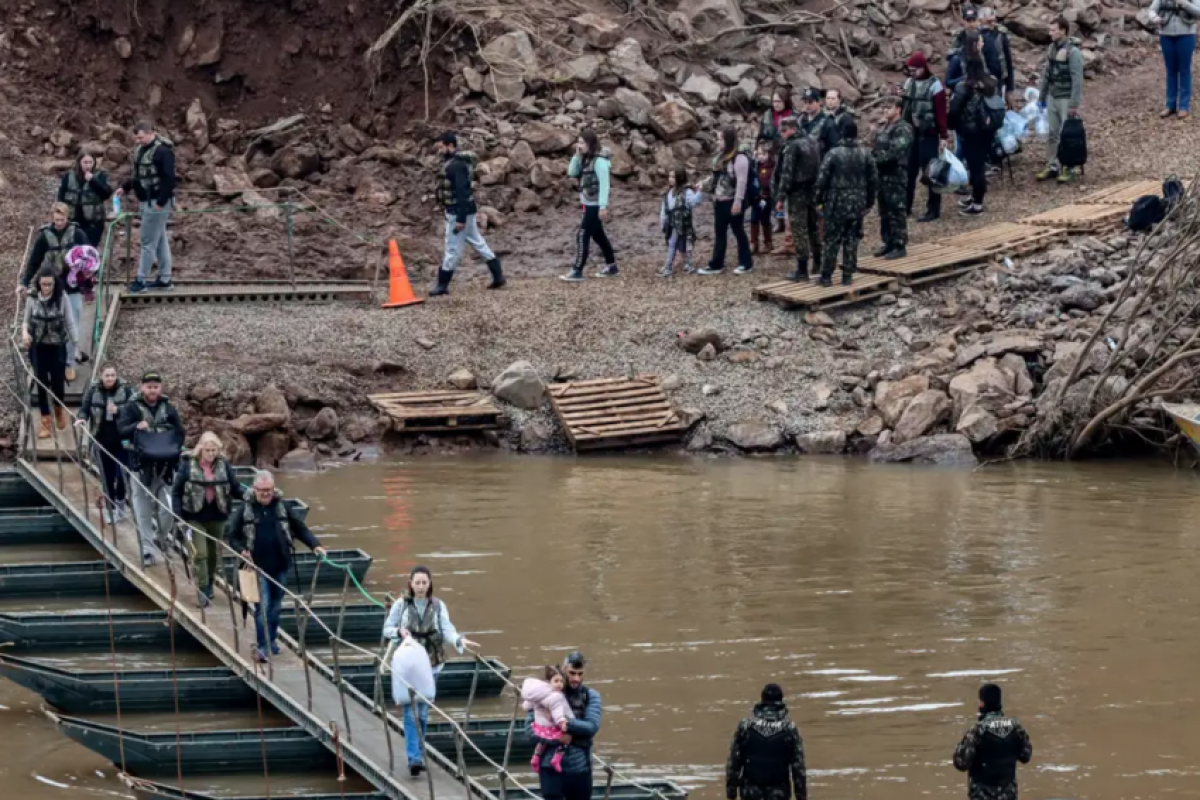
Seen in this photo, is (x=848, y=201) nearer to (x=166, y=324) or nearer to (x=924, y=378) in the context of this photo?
(x=924, y=378)

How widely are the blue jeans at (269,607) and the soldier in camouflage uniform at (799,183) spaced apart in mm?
10874

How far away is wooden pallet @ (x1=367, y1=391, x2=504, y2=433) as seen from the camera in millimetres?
24219

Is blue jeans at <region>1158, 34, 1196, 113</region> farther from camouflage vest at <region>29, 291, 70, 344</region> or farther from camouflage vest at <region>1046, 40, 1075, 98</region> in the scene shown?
camouflage vest at <region>29, 291, 70, 344</region>

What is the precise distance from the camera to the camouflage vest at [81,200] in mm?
23859

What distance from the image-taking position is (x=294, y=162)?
30.2 m

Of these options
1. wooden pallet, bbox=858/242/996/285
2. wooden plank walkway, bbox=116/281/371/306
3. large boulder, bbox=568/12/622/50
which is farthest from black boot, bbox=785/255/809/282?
large boulder, bbox=568/12/622/50

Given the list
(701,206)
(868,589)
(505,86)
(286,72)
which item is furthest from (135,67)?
(868,589)

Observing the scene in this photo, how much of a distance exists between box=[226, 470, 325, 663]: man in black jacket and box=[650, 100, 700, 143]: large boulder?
50.3 feet

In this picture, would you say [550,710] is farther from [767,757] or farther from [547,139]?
[547,139]

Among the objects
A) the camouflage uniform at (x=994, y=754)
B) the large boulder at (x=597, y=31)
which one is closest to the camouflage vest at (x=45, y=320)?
the camouflage uniform at (x=994, y=754)

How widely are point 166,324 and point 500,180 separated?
6.19 m

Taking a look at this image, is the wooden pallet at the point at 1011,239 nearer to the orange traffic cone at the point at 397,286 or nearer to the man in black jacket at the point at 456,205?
the man in black jacket at the point at 456,205

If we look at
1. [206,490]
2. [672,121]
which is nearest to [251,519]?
[206,490]

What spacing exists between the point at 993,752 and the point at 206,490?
680 cm
